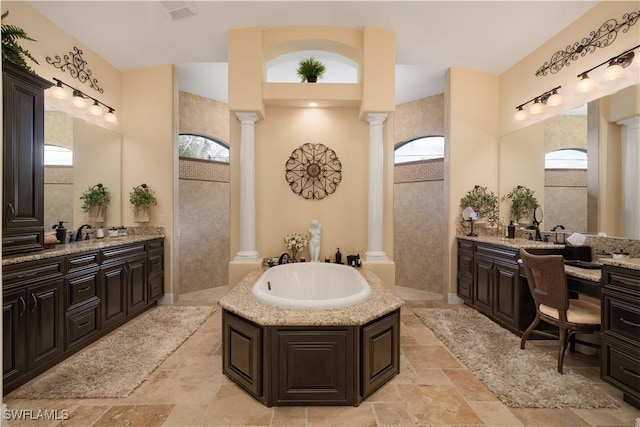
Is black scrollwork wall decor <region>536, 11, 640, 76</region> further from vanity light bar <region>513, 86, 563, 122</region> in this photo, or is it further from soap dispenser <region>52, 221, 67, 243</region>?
soap dispenser <region>52, 221, 67, 243</region>

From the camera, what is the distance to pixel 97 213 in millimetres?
3990

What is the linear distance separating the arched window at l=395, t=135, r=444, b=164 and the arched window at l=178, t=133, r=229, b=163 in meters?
3.31

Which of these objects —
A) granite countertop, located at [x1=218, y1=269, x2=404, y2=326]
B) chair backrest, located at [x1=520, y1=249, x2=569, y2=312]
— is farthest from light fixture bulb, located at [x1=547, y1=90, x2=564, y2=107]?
granite countertop, located at [x1=218, y1=269, x2=404, y2=326]

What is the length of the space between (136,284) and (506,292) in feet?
14.3

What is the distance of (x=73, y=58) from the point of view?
3742mm

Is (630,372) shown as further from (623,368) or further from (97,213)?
(97,213)

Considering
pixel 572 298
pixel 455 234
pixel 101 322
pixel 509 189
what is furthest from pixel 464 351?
pixel 101 322

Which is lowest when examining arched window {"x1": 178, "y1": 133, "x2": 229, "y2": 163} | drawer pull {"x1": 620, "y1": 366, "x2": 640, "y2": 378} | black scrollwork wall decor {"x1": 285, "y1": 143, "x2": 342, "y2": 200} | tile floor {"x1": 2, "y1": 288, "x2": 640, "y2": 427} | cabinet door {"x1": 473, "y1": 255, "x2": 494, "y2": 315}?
tile floor {"x1": 2, "y1": 288, "x2": 640, "y2": 427}

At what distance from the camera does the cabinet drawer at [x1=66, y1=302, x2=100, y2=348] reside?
2.86 meters

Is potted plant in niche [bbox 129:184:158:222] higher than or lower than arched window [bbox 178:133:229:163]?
lower

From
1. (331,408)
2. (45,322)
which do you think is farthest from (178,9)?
(331,408)

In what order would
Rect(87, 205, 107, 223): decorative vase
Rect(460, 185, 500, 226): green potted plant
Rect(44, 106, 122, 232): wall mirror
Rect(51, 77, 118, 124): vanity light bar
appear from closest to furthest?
Rect(44, 106, 122, 232): wall mirror → Rect(51, 77, 118, 124): vanity light bar → Rect(87, 205, 107, 223): decorative vase → Rect(460, 185, 500, 226): green potted plant

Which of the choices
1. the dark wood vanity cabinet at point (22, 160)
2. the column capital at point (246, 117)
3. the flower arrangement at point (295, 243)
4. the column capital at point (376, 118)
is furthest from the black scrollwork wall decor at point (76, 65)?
the column capital at point (376, 118)

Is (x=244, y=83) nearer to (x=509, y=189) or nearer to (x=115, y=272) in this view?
(x=115, y=272)
